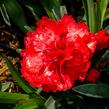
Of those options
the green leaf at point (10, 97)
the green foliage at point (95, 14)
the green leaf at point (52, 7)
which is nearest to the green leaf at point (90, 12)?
the green foliage at point (95, 14)

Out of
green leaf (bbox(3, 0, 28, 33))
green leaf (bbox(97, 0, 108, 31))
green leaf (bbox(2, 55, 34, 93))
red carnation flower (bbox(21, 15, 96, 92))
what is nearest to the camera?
red carnation flower (bbox(21, 15, 96, 92))

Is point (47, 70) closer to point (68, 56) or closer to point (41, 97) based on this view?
point (68, 56)

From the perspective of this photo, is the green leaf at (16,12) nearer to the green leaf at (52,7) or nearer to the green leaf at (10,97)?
the green leaf at (52,7)

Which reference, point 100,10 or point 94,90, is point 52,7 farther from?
point 94,90

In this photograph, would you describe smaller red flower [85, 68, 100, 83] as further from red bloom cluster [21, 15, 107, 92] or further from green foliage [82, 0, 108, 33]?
green foliage [82, 0, 108, 33]

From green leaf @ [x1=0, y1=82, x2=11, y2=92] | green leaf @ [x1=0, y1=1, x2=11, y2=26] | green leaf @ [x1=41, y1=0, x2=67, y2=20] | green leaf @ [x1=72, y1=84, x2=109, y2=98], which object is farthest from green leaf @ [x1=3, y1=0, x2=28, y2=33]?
green leaf @ [x1=72, y1=84, x2=109, y2=98]

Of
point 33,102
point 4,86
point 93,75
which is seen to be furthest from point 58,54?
point 4,86

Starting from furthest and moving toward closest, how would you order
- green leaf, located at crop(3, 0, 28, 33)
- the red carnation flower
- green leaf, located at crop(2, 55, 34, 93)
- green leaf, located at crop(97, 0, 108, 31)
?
green leaf, located at crop(3, 0, 28, 33) < green leaf, located at crop(97, 0, 108, 31) < green leaf, located at crop(2, 55, 34, 93) < the red carnation flower
